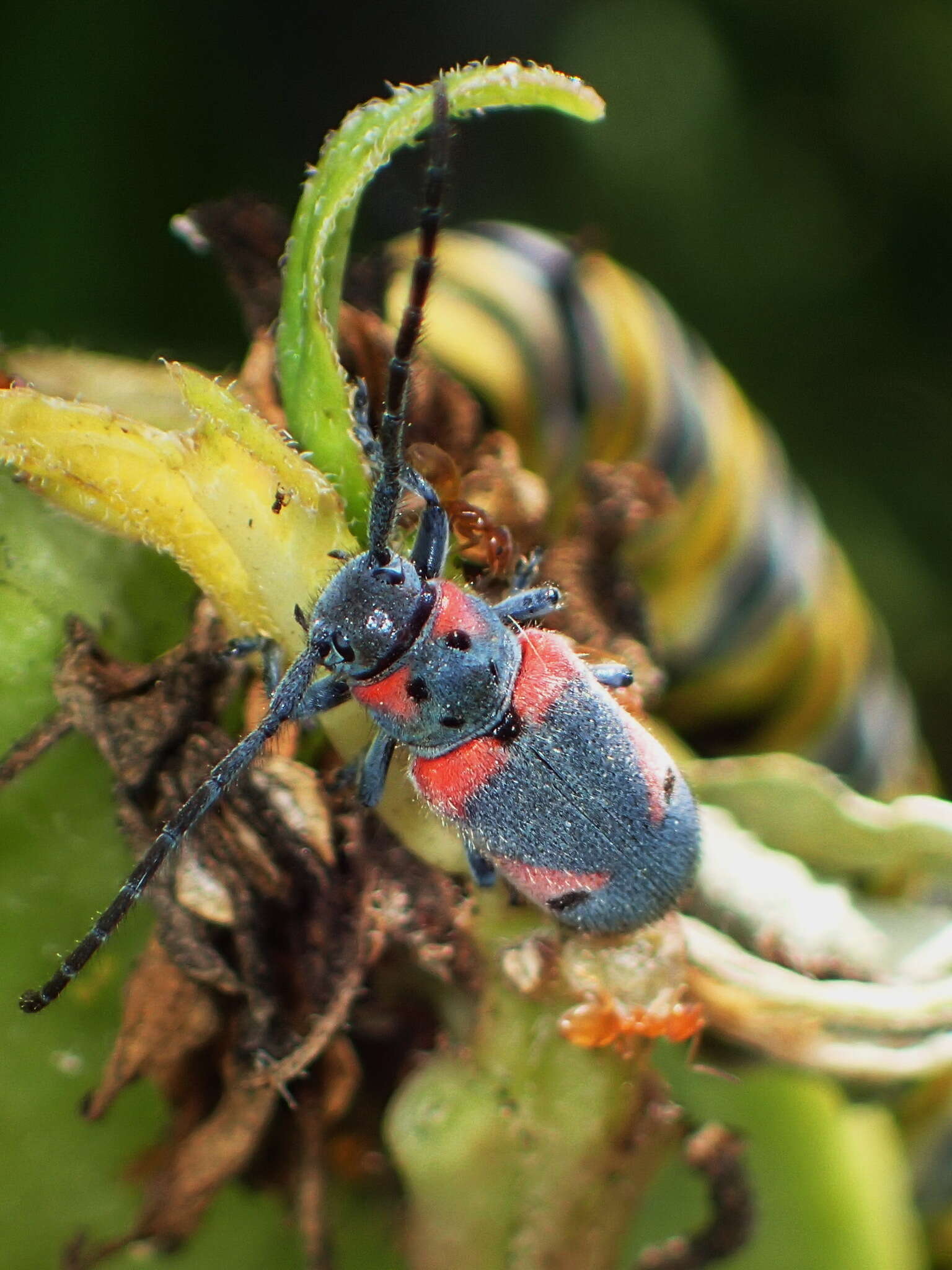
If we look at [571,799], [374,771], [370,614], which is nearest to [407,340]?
[370,614]

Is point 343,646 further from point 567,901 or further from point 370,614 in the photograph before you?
point 567,901

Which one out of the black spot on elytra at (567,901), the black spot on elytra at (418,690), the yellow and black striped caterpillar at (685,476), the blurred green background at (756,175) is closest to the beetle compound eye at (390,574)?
the black spot on elytra at (418,690)

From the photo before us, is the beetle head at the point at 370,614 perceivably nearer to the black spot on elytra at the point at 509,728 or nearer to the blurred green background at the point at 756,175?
the black spot on elytra at the point at 509,728

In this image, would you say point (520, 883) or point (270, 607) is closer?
point (270, 607)

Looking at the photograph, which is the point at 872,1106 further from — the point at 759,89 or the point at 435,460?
the point at 759,89

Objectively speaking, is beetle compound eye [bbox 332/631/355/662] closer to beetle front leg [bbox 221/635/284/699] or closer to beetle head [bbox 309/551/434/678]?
beetle head [bbox 309/551/434/678]

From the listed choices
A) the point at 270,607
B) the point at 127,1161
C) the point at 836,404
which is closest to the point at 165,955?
the point at 127,1161
